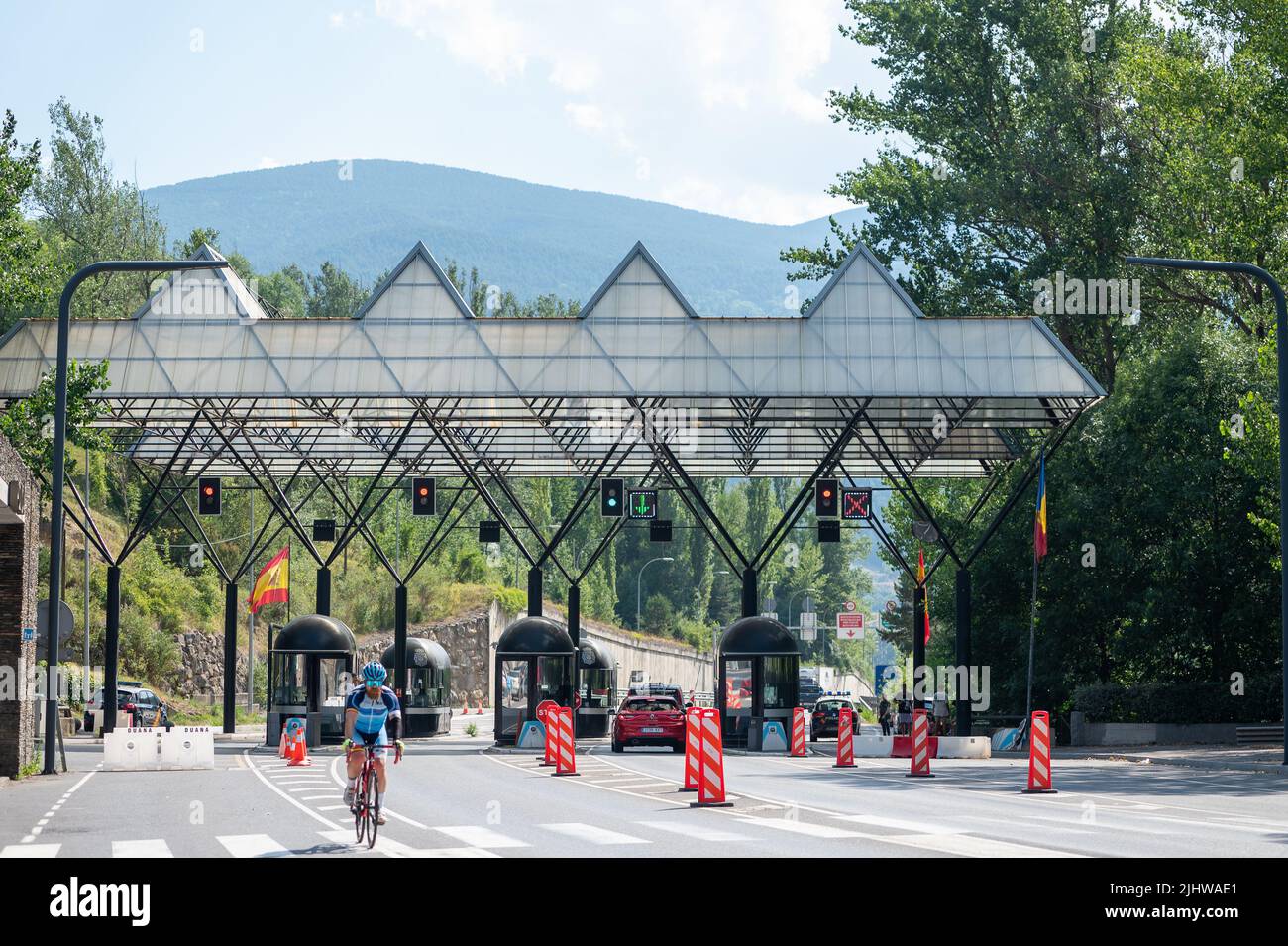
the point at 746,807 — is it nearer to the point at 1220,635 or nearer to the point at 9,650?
the point at 9,650

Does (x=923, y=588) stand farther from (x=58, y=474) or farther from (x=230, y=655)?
(x=58, y=474)

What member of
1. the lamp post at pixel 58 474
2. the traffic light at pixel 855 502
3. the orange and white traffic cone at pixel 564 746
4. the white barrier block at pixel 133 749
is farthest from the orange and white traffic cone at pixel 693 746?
the traffic light at pixel 855 502

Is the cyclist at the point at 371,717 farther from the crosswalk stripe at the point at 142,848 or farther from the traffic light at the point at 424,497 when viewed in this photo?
the traffic light at the point at 424,497

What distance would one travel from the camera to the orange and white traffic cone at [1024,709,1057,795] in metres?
27.5

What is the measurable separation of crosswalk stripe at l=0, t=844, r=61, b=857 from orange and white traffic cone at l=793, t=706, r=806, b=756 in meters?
28.9

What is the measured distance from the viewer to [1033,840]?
57.9 ft

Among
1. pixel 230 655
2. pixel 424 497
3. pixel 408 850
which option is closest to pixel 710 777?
pixel 408 850

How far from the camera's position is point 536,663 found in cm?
4903

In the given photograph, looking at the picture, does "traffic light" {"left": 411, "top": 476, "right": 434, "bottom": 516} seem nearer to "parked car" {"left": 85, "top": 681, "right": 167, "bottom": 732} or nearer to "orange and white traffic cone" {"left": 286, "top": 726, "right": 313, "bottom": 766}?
"parked car" {"left": 85, "top": 681, "right": 167, "bottom": 732}

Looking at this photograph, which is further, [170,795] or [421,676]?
[421,676]

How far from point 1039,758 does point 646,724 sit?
1997 centimetres

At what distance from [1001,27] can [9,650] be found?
42868mm
